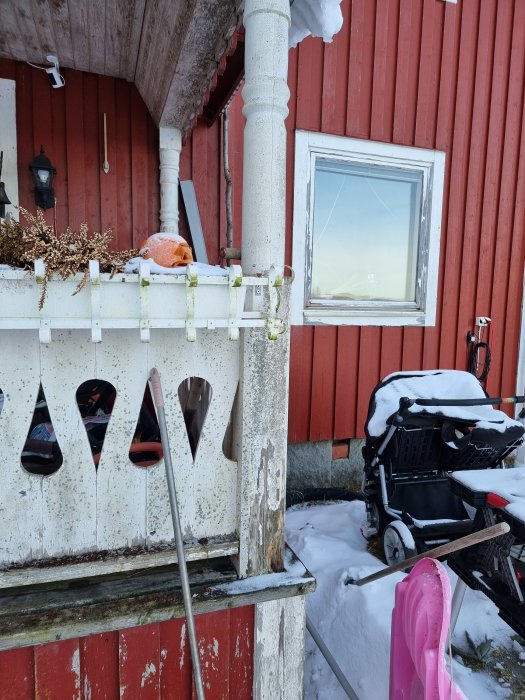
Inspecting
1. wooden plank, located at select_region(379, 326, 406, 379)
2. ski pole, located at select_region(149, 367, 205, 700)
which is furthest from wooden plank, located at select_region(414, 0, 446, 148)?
ski pole, located at select_region(149, 367, 205, 700)

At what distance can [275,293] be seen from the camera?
142 centimetres

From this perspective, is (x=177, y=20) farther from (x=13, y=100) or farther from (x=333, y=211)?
(x=333, y=211)

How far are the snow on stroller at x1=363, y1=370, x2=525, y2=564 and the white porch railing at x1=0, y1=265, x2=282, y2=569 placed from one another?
1.37m

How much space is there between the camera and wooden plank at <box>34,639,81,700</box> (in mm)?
1368

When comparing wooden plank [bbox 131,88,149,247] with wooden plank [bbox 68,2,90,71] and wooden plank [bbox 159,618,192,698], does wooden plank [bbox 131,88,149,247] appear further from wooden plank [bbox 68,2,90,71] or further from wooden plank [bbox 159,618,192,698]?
wooden plank [bbox 159,618,192,698]

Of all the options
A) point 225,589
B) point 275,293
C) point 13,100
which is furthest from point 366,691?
point 13,100

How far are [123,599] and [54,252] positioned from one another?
3.60 feet

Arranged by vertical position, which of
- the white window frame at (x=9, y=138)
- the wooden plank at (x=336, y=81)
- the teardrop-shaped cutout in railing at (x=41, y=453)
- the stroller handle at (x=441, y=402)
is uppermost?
the wooden plank at (x=336, y=81)

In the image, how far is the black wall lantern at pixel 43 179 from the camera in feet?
9.59

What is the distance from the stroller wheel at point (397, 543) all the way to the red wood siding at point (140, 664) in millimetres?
1149

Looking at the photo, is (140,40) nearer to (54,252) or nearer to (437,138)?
(54,252)

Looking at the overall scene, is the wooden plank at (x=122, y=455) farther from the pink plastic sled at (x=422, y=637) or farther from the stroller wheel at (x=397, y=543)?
the stroller wheel at (x=397, y=543)

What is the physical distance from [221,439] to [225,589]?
0.51 meters

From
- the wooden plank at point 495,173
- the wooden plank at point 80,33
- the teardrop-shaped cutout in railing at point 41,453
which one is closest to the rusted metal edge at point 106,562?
the teardrop-shaped cutout in railing at point 41,453
